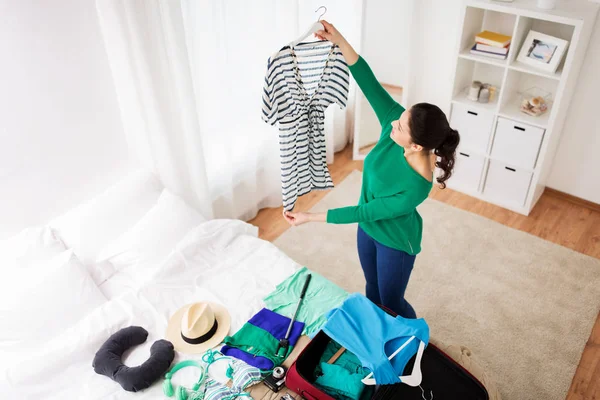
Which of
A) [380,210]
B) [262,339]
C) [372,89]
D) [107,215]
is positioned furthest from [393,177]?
[107,215]

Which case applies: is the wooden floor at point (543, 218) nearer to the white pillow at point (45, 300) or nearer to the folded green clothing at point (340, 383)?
the white pillow at point (45, 300)

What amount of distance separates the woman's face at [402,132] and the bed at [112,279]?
0.86m

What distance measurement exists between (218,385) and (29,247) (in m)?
1.10

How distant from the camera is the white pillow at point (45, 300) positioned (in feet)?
7.05

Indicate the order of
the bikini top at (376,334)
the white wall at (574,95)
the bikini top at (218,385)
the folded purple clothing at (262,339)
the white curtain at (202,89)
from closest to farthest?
the bikini top at (376,334) → the bikini top at (218,385) → the folded purple clothing at (262,339) → the white curtain at (202,89) → the white wall at (574,95)

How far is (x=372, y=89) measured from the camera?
212 centimetres

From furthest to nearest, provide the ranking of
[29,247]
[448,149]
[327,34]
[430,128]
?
[29,247] → [327,34] → [448,149] → [430,128]

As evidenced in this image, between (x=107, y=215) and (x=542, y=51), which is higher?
(x=542, y=51)

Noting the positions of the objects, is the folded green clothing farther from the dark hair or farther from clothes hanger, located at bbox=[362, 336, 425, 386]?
the dark hair

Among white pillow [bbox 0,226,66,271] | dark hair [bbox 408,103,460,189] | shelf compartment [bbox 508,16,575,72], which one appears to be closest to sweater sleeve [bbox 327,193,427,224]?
dark hair [bbox 408,103,460,189]

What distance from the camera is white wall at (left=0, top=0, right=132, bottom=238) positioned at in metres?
2.19

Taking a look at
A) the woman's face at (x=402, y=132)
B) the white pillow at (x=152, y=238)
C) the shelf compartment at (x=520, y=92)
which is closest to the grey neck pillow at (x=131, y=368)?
the white pillow at (x=152, y=238)

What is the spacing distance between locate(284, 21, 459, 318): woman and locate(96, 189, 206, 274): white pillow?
2.39 ft

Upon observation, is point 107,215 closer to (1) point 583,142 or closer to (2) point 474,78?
(2) point 474,78
